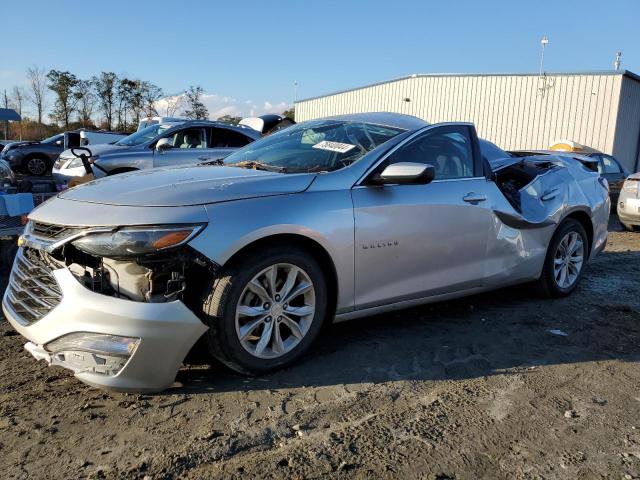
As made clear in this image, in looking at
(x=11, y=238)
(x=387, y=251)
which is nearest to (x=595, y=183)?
(x=387, y=251)

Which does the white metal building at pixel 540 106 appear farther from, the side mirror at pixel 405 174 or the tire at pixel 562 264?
the side mirror at pixel 405 174

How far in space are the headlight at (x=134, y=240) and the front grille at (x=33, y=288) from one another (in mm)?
323

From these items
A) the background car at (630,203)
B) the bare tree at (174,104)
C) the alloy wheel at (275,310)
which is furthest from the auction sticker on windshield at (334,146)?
the bare tree at (174,104)

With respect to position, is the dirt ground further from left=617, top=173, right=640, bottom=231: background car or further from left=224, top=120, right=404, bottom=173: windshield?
left=617, top=173, right=640, bottom=231: background car

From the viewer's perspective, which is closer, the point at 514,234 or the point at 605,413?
the point at 605,413

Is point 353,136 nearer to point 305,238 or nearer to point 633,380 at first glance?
point 305,238

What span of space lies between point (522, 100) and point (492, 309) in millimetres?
19612

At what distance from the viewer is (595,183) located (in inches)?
219

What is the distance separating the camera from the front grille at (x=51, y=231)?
9.70 feet

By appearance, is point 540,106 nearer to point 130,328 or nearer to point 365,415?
point 365,415

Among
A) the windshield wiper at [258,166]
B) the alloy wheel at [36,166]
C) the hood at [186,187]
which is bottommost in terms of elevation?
the alloy wheel at [36,166]

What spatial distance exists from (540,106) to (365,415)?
21.5 m

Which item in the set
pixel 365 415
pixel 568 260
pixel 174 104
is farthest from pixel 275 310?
pixel 174 104

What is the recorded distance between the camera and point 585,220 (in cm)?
538
